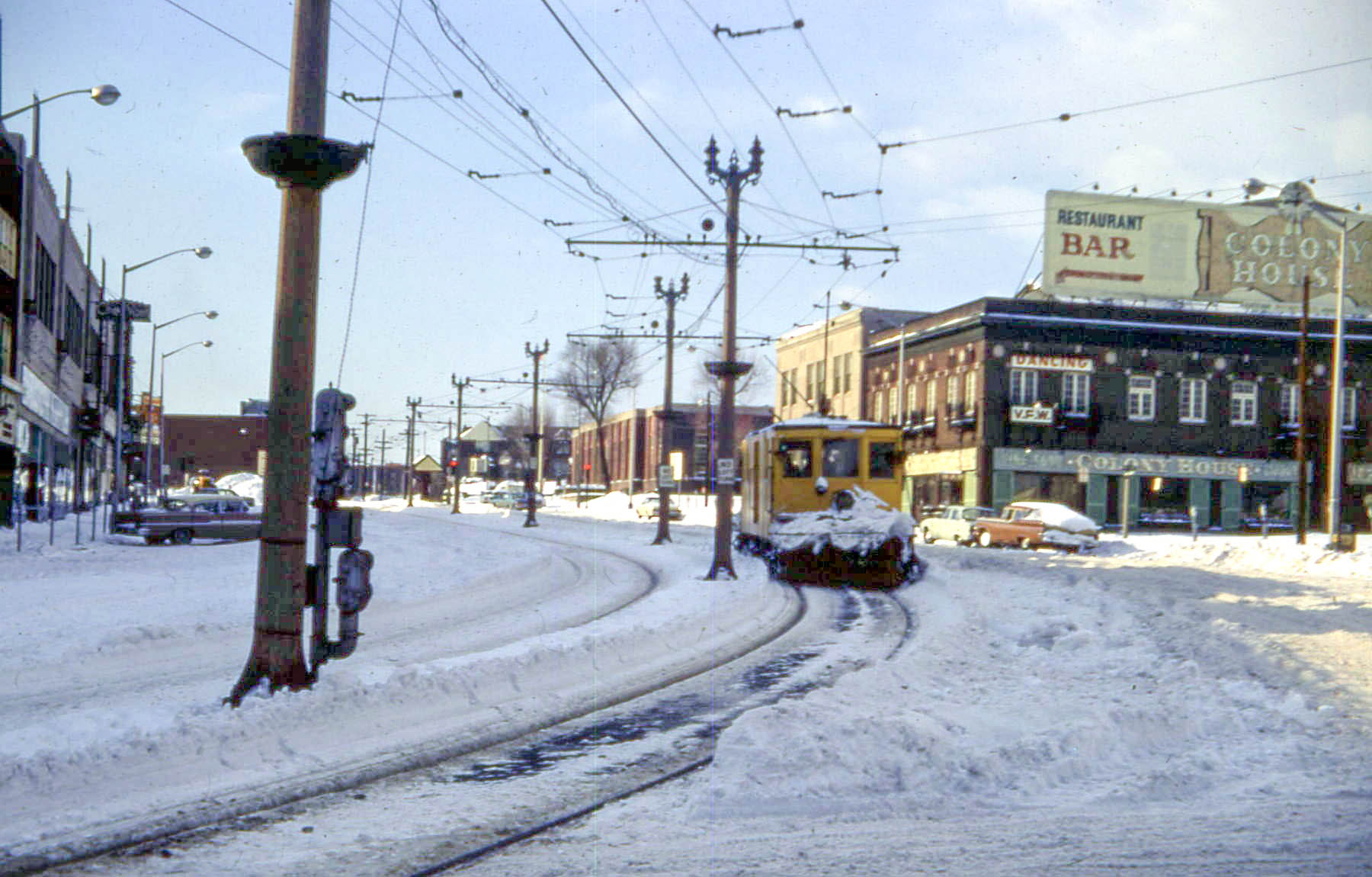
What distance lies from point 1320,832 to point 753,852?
264cm

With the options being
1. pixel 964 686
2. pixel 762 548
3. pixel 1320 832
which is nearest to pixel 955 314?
pixel 762 548

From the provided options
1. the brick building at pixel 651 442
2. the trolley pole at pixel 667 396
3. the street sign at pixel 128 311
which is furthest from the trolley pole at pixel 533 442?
the brick building at pixel 651 442

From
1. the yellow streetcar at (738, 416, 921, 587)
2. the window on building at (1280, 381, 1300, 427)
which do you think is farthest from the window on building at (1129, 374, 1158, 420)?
the yellow streetcar at (738, 416, 921, 587)

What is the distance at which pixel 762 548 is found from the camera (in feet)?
79.6

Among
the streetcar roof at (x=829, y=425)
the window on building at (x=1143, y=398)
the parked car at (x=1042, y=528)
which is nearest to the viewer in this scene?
the streetcar roof at (x=829, y=425)

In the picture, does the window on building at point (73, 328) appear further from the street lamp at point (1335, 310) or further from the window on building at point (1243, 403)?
the window on building at point (1243, 403)

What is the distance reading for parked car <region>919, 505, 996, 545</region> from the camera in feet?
135

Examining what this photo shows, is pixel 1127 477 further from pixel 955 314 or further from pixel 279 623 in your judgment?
pixel 279 623

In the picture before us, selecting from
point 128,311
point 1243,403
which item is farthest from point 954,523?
point 128,311

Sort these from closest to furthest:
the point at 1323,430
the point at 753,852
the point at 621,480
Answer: the point at 753,852
the point at 1323,430
the point at 621,480

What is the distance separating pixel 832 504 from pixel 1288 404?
3810 cm

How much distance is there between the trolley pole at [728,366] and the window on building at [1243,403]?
36.7m

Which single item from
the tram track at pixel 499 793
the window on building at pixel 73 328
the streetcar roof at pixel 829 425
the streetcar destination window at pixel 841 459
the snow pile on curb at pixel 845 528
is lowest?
the tram track at pixel 499 793

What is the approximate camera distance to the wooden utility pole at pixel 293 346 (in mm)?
8461
